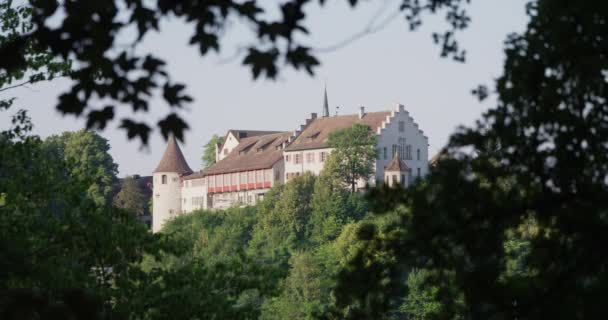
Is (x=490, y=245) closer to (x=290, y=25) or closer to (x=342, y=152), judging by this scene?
(x=290, y=25)

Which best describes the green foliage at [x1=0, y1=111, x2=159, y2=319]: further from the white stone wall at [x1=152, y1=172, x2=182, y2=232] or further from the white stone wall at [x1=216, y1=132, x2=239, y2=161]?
the white stone wall at [x1=216, y1=132, x2=239, y2=161]

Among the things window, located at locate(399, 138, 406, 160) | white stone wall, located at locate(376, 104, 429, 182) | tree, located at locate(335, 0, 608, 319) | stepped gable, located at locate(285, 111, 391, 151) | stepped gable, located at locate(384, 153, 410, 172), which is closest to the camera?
tree, located at locate(335, 0, 608, 319)

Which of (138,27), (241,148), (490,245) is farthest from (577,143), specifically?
(241,148)

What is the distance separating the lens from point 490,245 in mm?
6516

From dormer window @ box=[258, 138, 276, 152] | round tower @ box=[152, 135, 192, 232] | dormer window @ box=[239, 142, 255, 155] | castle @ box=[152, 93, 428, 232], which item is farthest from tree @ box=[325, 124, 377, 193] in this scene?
round tower @ box=[152, 135, 192, 232]

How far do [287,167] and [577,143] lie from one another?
11275 centimetres

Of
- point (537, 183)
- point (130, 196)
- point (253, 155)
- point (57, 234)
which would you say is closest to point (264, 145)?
point (253, 155)

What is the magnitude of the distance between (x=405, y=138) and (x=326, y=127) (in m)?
8.75

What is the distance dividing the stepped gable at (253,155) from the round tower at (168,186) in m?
2.65

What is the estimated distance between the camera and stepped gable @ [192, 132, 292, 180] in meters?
121

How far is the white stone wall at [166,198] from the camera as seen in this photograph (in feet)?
436

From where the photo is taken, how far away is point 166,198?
134000 millimetres

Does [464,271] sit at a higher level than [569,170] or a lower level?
lower

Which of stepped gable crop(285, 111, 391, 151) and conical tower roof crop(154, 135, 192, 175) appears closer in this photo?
stepped gable crop(285, 111, 391, 151)
